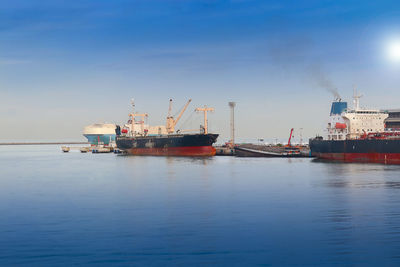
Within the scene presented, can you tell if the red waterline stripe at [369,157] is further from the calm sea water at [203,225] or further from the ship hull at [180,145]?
the ship hull at [180,145]

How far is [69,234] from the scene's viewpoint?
2530 centimetres

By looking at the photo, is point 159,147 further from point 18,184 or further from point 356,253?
point 356,253

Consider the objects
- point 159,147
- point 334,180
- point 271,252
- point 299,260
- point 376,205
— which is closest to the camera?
point 299,260

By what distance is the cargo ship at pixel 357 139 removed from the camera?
76688 millimetres

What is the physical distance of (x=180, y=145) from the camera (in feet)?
395

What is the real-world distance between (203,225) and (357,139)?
62.1 m

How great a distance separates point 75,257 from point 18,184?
3964cm

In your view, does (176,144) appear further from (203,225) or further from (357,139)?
(203,225)

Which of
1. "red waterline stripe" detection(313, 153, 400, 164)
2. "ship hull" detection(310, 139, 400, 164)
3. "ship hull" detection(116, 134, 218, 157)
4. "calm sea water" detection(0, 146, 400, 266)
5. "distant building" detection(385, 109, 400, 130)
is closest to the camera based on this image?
"calm sea water" detection(0, 146, 400, 266)

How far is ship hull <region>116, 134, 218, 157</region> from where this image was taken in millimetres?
118875

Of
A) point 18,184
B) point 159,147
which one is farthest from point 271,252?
point 159,147

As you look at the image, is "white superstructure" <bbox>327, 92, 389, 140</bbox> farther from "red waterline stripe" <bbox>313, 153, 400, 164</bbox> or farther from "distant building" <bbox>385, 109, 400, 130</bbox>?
"distant building" <bbox>385, 109, 400, 130</bbox>

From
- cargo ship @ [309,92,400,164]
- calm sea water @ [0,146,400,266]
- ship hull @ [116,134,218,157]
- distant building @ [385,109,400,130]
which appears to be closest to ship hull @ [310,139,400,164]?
cargo ship @ [309,92,400,164]

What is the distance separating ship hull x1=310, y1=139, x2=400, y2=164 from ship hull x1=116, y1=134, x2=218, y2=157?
37732 mm
